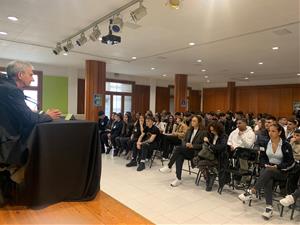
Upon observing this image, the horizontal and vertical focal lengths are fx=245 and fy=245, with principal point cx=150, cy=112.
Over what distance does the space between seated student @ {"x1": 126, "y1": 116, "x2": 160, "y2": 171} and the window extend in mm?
7176

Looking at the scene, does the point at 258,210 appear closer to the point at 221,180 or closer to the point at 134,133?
the point at 221,180

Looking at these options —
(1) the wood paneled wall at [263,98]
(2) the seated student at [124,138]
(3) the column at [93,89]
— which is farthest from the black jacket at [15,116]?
(1) the wood paneled wall at [263,98]

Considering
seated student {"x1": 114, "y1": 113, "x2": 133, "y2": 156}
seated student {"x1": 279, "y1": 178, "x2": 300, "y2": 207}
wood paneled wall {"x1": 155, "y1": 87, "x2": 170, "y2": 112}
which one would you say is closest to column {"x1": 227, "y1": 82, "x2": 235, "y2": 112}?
wood paneled wall {"x1": 155, "y1": 87, "x2": 170, "y2": 112}

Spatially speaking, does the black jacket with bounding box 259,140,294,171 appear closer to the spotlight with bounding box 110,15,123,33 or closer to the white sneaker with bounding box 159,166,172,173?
the white sneaker with bounding box 159,166,172,173

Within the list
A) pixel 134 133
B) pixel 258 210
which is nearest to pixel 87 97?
pixel 134 133

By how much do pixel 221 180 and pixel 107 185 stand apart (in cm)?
189

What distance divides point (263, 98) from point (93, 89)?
10.2 metres

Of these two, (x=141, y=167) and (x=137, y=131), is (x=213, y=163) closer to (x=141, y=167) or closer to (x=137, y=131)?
(x=141, y=167)

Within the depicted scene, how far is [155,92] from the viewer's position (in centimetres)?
1447

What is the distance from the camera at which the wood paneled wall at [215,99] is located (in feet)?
51.1

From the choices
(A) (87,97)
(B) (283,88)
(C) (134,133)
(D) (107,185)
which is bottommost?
(D) (107,185)

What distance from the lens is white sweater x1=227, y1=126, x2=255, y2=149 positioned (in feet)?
14.2

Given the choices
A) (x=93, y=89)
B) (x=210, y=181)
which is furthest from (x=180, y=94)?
(x=210, y=181)

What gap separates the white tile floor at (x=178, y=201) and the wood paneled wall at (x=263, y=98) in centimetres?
1059
